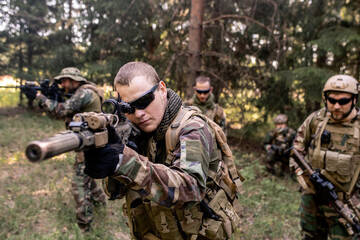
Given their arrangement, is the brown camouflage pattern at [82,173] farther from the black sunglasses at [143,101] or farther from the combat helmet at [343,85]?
the combat helmet at [343,85]

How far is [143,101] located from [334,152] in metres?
3.00

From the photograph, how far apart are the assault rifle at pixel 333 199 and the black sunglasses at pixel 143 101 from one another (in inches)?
113

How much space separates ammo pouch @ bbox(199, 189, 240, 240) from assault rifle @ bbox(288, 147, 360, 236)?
196cm

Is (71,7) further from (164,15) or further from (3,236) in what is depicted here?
(3,236)

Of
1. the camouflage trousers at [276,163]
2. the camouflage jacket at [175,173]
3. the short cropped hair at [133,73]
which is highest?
the short cropped hair at [133,73]

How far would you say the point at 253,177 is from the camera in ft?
22.8

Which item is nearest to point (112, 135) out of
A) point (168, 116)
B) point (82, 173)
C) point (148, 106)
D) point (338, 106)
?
point (148, 106)

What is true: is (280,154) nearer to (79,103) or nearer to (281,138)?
(281,138)

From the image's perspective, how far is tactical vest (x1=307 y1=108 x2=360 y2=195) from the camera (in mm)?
3328

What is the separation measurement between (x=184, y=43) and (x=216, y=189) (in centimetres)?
736

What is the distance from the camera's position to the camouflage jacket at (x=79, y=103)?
4.56m

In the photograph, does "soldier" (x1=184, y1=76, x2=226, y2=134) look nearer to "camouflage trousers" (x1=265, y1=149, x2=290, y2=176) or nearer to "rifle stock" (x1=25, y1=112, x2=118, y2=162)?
"camouflage trousers" (x1=265, y1=149, x2=290, y2=176)

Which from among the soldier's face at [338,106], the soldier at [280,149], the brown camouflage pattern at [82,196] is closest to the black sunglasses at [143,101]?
the soldier's face at [338,106]

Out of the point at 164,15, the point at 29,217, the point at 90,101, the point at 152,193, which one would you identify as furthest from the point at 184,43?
the point at 152,193
